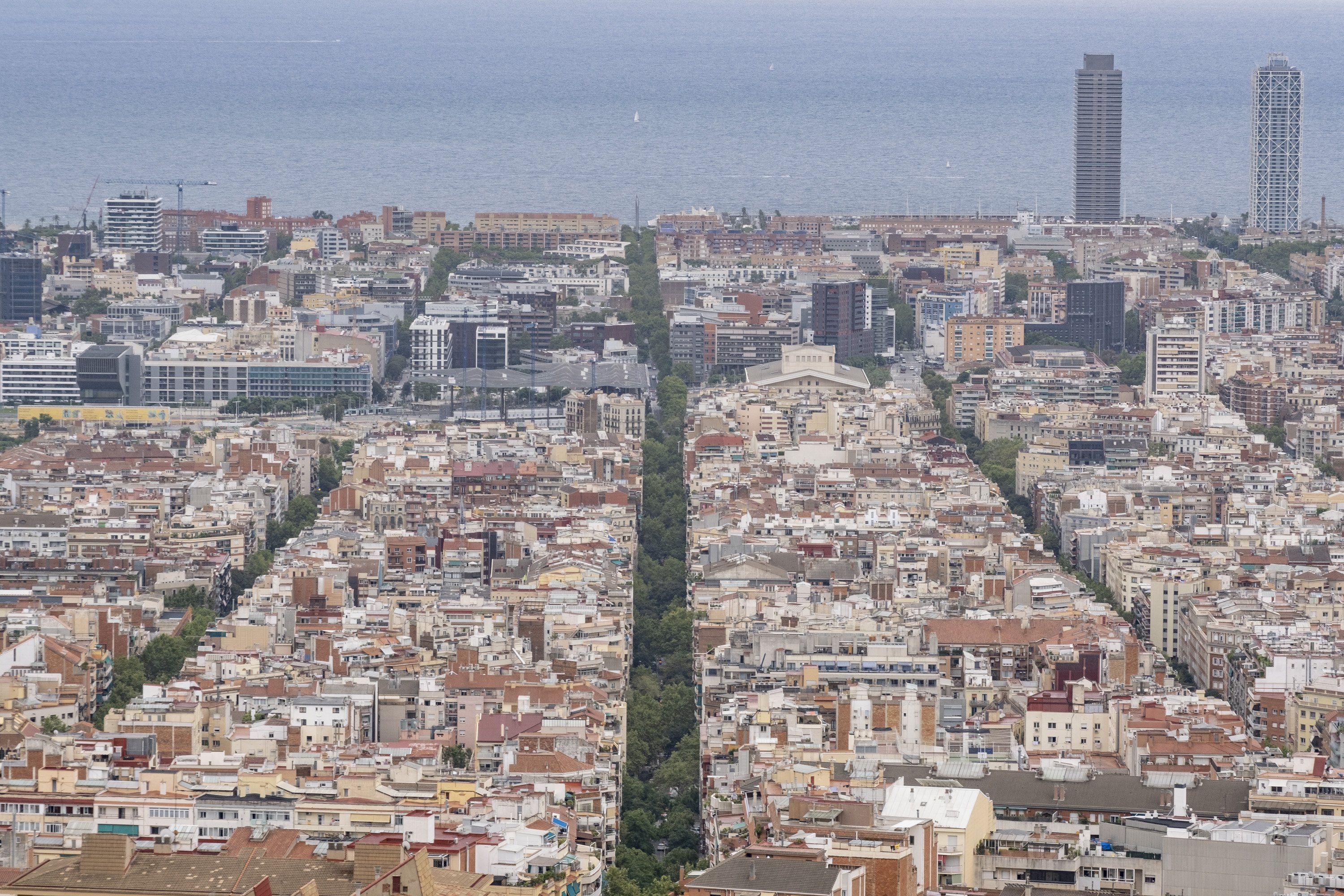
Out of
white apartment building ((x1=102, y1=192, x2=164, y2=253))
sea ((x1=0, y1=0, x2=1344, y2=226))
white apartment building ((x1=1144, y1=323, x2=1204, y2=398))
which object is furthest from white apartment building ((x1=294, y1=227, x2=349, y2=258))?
white apartment building ((x1=1144, y1=323, x2=1204, y2=398))

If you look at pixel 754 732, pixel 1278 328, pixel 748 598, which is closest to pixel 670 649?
pixel 748 598

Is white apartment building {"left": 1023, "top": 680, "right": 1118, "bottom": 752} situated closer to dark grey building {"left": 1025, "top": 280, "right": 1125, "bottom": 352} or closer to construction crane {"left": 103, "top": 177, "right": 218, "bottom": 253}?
dark grey building {"left": 1025, "top": 280, "right": 1125, "bottom": 352}

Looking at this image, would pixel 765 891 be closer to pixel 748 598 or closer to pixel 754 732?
pixel 754 732

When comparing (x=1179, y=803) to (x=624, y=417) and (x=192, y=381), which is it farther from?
(x=192, y=381)

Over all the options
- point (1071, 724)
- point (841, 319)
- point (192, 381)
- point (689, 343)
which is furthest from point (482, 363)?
point (1071, 724)

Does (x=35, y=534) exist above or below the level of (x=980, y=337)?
below

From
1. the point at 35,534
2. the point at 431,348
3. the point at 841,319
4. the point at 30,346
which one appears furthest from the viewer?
the point at 841,319

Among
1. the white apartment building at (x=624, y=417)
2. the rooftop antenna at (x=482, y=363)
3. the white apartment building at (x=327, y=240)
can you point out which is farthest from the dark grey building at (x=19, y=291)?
the white apartment building at (x=624, y=417)

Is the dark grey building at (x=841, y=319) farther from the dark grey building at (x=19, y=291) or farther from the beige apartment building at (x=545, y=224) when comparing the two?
the beige apartment building at (x=545, y=224)
